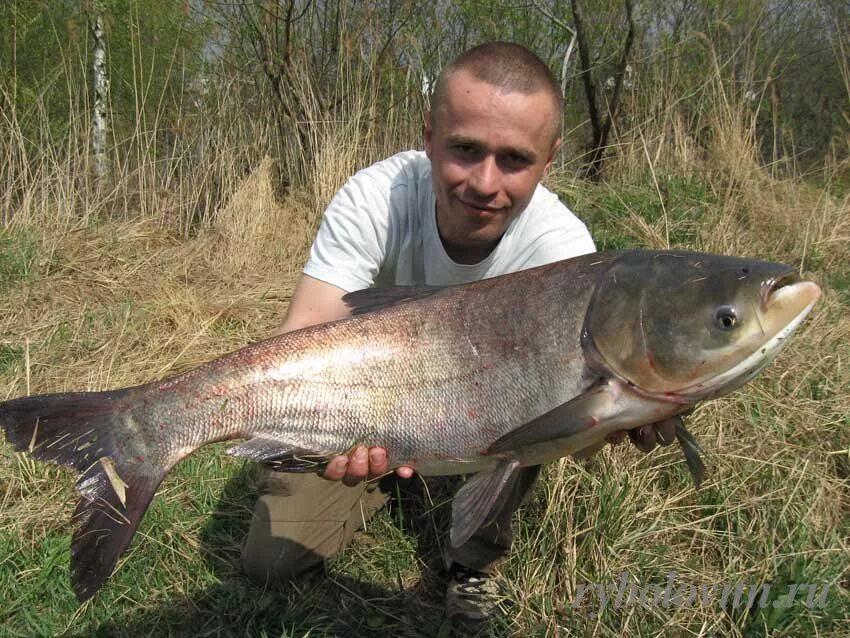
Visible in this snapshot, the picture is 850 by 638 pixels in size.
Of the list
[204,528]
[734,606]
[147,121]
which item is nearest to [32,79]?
[147,121]

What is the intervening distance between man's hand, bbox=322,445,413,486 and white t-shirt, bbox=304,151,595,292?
0.83 m

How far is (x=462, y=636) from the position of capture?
2.41 meters

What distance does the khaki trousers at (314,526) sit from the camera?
2553 millimetres

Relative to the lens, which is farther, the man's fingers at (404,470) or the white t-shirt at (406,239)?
the white t-shirt at (406,239)

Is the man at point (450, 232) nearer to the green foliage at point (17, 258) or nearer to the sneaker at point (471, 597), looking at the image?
the sneaker at point (471, 597)

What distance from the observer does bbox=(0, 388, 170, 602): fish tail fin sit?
73.0 inches

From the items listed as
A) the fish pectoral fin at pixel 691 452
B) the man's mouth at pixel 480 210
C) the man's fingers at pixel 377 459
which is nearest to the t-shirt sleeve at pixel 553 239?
the man's mouth at pixel 480 210

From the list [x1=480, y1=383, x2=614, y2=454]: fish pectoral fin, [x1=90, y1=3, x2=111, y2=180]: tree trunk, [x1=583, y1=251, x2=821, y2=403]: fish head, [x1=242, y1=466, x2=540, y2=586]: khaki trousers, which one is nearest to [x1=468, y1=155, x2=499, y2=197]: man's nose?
[x1=583, y1=251, x2=821, y2=403]: fish head

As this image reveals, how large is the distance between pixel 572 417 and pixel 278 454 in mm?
857

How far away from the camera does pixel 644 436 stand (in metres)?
2.13

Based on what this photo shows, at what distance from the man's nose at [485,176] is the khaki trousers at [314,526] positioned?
1.05 meters

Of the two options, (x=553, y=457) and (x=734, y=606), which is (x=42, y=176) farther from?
(x=734, y=606)

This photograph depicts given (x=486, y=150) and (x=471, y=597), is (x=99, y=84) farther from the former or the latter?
Result: (x=471, y=597)

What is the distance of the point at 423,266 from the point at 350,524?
1.13m
